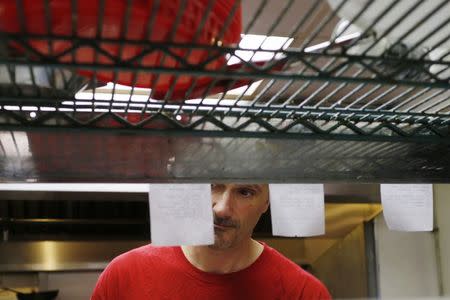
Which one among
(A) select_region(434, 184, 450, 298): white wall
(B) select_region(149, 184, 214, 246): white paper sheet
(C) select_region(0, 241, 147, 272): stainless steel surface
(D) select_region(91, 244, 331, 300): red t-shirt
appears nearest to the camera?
(B) select_region(149, 184, 214, 246): white paper sheet

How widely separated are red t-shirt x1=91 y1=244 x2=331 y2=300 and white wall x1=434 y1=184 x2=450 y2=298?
3.09 ft

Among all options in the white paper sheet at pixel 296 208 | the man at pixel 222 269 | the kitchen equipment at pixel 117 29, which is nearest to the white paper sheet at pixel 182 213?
the white paper sheet at pixel 296 208

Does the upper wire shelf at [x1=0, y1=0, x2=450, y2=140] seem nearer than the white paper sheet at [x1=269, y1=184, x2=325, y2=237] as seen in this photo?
Yes

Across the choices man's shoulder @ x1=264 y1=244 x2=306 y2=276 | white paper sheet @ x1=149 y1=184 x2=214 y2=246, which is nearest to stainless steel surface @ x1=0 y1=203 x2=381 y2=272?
man's shoulder @ x1=264 y1=244 x2=306 y2=276

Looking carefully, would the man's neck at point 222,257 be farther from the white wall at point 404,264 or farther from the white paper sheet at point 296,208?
the white wall at point 404,264

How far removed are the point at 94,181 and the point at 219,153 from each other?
0.21m

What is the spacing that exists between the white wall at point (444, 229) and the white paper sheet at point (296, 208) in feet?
4.46

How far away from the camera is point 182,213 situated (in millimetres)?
827

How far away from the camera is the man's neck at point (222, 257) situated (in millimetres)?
1372

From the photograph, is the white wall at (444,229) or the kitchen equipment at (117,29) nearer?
the kitchen equipment at (117,29)

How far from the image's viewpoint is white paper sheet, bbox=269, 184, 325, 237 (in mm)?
893

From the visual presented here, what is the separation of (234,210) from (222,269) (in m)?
0.15

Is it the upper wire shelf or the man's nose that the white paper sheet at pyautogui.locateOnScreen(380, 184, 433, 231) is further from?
the man's nose

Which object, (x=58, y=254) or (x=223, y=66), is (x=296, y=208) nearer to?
(x=223, y=66)
